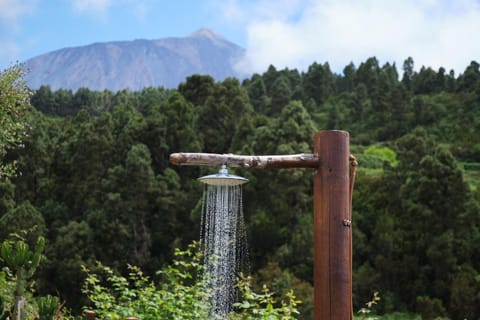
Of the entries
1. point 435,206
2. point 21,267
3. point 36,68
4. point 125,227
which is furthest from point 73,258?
point 36,68

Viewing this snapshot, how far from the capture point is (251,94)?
957 inches

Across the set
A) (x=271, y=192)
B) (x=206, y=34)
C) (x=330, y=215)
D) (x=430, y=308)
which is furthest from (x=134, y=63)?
(x=330, y=215)

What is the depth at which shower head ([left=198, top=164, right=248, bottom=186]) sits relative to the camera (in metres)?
2.08

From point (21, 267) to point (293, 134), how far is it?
10901 millimetres

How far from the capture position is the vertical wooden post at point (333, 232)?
2041mm

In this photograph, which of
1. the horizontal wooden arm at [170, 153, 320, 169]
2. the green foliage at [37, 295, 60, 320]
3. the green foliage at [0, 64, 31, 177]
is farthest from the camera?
the green foliage at [0, 64, 31, 177]

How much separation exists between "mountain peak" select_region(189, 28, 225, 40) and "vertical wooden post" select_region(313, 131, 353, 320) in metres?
101

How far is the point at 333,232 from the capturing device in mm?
2051

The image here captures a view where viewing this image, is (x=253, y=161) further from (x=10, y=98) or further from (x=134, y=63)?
(x=134, y=63)

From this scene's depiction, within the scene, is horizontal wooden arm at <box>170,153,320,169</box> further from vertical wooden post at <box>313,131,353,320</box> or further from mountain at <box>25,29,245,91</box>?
mountain at <box>25,29,245,91</box>

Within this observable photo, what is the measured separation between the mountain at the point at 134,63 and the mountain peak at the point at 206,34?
15.9ft

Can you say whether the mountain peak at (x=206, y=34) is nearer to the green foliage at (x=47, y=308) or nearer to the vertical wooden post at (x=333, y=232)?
the green foliage at (x=47, y=308)

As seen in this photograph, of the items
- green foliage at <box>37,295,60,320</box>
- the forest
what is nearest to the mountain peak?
the forest

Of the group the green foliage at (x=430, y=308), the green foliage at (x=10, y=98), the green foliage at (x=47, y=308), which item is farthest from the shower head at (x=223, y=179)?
the green foliage at (x=430, y=308)
